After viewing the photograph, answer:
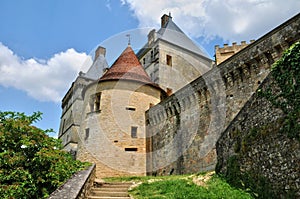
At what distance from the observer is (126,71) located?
18.2m

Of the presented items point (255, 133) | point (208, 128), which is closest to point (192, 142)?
point (208, 128)

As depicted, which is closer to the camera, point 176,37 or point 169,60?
point 169,60

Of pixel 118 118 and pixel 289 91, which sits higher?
pixel 118 118

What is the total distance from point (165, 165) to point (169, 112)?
119 inches

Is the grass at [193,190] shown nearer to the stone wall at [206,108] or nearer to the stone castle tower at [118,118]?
the stone wall at [206,108]

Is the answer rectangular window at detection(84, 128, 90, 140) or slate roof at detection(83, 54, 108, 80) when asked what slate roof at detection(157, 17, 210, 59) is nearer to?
slate roof at detection(83, 54, 108, 80)

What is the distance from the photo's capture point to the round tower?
53.4 feet

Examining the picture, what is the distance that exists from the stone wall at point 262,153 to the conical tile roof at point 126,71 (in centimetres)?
1039

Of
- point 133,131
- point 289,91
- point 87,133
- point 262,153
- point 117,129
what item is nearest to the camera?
point 289,91

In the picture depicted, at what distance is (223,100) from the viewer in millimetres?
13273

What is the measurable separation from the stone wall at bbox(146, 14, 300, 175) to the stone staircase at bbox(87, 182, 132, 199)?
5.40 m

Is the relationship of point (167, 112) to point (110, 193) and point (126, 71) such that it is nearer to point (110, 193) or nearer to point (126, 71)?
point (126, 71)

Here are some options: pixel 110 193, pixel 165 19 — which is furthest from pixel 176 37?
pixel 110 193

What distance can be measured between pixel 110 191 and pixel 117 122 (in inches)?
Result: 358
